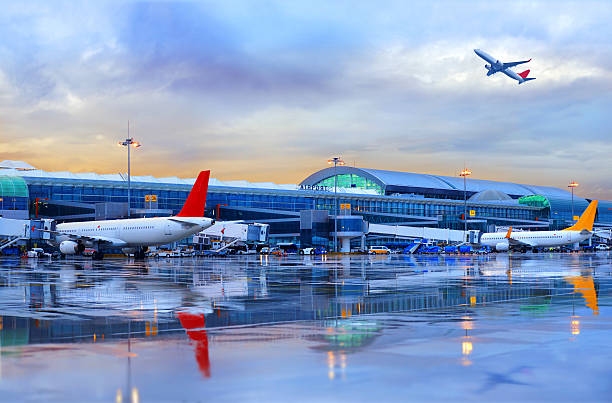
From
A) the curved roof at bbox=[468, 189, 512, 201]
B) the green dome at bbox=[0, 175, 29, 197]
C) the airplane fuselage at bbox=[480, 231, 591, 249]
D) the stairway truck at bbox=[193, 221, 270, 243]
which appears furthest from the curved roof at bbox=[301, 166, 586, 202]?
the green dome at bbox=[0, 175, 29, 197]

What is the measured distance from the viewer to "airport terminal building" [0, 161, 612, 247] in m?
107

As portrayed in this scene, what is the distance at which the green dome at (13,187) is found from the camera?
101625 millimetres

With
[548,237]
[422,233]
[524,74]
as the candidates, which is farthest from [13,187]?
[548,237]

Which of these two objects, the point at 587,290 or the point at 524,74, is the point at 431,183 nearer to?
the point at 524,74

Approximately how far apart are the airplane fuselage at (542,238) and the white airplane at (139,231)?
60653 mm

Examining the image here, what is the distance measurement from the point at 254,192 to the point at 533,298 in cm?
10853

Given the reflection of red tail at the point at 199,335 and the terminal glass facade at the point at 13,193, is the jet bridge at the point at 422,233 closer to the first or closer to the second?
the terminal glass facade at the point at 13,193

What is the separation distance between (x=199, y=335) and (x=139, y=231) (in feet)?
174

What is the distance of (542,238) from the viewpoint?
104312 mm

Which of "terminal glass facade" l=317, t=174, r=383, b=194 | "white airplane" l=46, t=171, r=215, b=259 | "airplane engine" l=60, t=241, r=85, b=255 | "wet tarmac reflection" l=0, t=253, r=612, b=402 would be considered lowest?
"wet tarmac reflection" l=0, t=253, r=612, b=402

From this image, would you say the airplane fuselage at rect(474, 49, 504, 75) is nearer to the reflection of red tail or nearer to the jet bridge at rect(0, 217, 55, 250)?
the jet bridge at rect(0, 217, 55, 250)

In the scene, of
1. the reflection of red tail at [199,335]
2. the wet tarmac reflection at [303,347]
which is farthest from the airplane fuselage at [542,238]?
the reflection of red tail at [199,335]

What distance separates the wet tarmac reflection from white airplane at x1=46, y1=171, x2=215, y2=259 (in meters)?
38.9

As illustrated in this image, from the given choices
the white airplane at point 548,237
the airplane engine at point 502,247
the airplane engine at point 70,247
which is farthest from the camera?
the airplane engine at point 502,247
